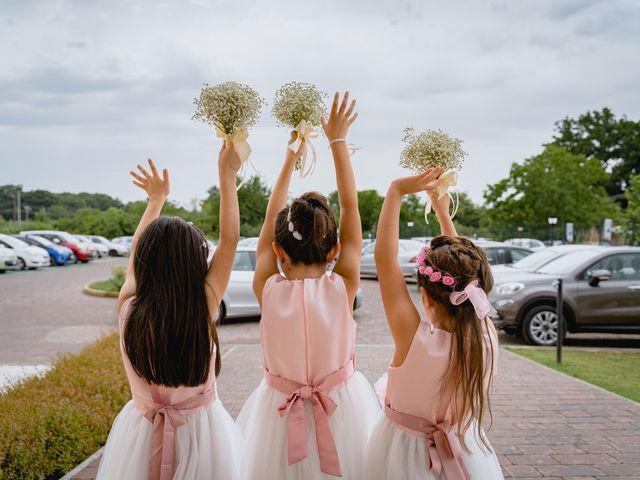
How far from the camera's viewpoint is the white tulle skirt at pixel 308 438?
2637mm

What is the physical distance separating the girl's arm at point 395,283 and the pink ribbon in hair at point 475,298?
0.62 ft

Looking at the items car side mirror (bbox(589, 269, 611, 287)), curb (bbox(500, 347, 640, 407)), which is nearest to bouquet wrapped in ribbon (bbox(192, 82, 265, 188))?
curb (bbox(500, 347, 640, 407))

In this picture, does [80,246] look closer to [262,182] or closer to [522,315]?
[262,182]

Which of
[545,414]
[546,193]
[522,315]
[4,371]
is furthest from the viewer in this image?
[546,193]

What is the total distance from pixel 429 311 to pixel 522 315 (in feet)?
25.0

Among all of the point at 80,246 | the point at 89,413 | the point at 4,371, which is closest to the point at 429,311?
the point at 89,413

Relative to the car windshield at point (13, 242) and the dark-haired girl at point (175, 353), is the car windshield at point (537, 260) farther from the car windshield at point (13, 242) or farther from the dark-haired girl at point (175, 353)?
the car windshield at point (13, 242)

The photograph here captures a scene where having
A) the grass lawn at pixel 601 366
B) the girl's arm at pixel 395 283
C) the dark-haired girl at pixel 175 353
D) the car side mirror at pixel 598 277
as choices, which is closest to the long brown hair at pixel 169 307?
the dark-haired girl at pixel 175 353

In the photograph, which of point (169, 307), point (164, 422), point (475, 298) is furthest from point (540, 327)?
point (169, 307)

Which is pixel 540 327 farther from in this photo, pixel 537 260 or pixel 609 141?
pixel 609 141

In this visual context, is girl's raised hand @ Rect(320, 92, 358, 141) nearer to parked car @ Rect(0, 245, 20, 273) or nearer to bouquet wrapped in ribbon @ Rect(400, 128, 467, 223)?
bouquet wrapped in ribbon @ Rect(400, 128, 467, 223)

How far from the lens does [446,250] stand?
2.56m

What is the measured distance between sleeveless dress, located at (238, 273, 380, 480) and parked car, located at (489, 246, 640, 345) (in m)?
7.14

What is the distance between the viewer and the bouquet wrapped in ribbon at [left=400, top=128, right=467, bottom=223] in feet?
9.81
